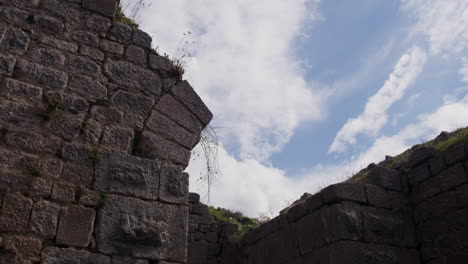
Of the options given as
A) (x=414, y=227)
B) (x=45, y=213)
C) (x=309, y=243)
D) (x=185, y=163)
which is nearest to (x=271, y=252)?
(x=309, y=243)

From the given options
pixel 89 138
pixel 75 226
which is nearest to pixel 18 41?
pixel 89 138

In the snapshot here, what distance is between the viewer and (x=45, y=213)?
3578 mm

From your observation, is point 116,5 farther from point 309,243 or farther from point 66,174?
point 309,243

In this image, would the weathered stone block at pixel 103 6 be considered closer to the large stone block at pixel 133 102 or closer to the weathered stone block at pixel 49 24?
the weathered stone block at pixel 49 24

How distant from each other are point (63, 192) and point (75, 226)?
283 mm

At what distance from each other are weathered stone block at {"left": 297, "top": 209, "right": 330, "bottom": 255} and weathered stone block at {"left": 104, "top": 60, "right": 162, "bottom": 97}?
8.54 feet

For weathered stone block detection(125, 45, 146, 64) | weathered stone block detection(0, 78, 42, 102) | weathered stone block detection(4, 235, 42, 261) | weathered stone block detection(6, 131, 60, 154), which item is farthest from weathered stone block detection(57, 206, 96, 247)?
weathered stone block detection(125, 45, 146, 64)

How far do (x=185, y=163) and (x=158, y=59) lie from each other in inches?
43.4

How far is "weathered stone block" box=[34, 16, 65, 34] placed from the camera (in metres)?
4.33

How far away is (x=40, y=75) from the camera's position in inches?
162

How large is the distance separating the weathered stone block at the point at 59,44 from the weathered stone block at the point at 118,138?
0.82 metres

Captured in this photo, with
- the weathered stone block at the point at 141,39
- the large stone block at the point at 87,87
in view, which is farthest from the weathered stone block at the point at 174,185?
the weathered stone block at the point at 141,39

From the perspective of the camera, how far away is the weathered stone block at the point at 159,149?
4.29 meters

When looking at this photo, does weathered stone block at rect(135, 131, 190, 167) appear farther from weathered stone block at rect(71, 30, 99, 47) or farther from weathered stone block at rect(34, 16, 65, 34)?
weathered stone block at rect(34, 16, 65, 34)
